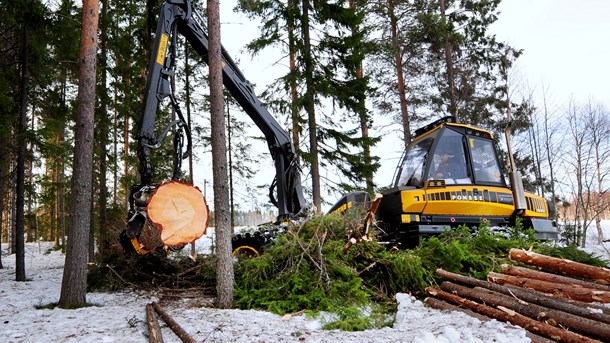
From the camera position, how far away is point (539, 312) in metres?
3.90

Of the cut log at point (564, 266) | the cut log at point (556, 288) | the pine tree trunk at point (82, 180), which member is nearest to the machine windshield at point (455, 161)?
the cut log at point (564, 266)

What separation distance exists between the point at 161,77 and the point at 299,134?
7908 mm

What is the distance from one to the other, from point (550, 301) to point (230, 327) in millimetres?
3281

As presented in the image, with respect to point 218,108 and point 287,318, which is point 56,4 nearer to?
point 218,108

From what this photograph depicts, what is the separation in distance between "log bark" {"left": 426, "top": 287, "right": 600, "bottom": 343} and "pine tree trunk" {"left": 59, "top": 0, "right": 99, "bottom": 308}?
4816mm

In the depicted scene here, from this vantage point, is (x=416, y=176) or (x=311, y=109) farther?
(x=311, y=109)

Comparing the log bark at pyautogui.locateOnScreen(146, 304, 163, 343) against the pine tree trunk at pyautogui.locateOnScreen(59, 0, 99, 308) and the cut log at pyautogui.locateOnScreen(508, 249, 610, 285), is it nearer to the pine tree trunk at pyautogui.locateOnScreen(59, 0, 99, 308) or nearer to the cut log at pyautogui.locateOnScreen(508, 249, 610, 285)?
the pine tree trunk at pyautogui.locateOnScreen(59, 0, 99, 308)

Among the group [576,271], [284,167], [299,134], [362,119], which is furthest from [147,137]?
[362,119]

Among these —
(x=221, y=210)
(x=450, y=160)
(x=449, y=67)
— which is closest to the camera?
(x=221, y=210)

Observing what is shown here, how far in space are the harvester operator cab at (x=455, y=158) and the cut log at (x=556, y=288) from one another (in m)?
2.12

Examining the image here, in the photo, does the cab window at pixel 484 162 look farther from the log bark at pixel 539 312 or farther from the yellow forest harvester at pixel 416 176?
the log bark at pixel 539 312

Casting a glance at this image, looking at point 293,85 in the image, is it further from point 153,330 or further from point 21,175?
point 153,330

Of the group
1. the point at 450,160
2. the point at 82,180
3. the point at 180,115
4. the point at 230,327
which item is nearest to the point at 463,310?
the point at 230,327

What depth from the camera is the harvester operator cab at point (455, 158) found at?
7.02 m
